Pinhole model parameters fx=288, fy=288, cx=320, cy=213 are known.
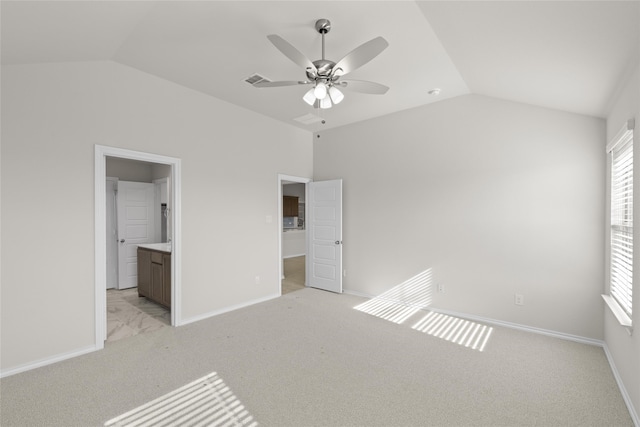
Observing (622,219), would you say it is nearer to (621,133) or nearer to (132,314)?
(621,133)

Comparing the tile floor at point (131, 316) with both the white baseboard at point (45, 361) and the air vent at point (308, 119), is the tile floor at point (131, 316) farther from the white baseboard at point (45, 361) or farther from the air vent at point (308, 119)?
the air vent at point (308, 119)

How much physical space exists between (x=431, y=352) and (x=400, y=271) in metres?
1.59

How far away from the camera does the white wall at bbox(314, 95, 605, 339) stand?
3064 millimetres

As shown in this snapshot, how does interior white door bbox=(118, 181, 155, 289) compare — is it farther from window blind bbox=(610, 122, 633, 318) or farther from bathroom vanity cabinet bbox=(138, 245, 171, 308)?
window blind bbox=(610, 122, 633, 318)

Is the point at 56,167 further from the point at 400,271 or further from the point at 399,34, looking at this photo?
the point at 400,271

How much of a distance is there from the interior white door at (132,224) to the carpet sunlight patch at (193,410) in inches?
149

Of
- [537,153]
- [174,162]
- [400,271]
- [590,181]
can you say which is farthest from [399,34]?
[400,271]

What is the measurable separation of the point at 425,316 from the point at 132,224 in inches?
206

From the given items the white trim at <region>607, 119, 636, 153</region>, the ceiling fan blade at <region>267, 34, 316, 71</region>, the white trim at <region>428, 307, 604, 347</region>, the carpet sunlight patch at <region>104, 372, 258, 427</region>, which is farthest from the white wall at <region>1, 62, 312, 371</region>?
the white trim at <region>607, 119, 636, 153</region>

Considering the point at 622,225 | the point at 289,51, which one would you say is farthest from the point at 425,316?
the point at 289,51

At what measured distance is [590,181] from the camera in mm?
3010

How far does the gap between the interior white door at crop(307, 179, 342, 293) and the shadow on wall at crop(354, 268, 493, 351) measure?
2.89 feet

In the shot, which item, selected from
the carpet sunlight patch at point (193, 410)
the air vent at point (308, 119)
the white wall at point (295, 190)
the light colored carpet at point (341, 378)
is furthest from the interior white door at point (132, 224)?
the white wall at point (295, 190)

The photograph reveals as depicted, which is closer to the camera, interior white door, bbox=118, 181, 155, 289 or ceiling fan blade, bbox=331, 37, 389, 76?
ceiling fan blade, bbox=331, 37, 389, 76
